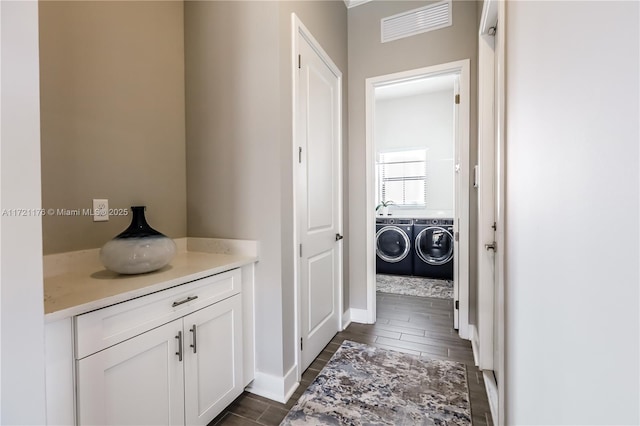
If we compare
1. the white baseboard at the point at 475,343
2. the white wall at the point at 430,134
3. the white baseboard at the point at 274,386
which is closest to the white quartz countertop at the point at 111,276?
the white baseboard at the point at 274,386

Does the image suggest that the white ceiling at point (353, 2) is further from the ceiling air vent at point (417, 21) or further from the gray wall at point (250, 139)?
the gray wall at point (250, 139)

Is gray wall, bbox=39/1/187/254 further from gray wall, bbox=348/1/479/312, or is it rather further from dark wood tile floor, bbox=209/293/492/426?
gray wall, bbox=348/1/479/312

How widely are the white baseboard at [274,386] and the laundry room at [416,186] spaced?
2.22 m

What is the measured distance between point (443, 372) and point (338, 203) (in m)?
1.48

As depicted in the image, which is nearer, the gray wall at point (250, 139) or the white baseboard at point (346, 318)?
the gray wall at point (250, 139)

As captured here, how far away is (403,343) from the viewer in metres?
2.24

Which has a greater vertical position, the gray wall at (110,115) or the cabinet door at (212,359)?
the gray wall at (110,115)

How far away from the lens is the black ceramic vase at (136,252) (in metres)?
1.18

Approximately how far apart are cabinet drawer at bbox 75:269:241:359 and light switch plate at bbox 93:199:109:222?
2.26 ft

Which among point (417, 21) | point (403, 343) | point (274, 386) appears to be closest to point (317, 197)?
point (274, 386)

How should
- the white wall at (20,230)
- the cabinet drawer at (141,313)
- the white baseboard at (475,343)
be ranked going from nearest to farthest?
the white wall at (20,230) < the cabinet drawer at (141,313) < the white baseboard at (475,343)

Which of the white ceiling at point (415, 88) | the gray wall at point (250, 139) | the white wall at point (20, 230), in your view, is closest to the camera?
the white wall at point (20, 230)

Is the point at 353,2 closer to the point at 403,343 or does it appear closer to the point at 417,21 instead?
the point at 417,21

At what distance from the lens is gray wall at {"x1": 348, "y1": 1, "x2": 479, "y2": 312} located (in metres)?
2.26
